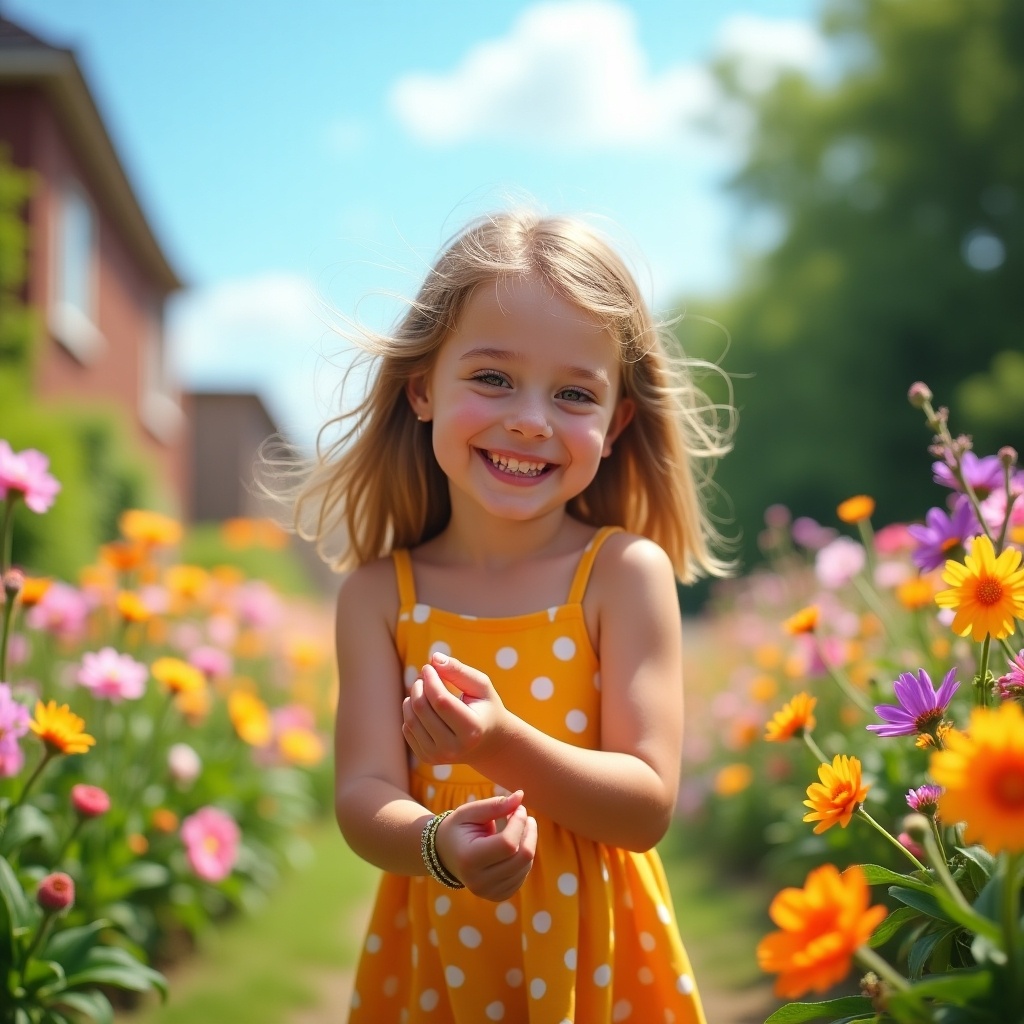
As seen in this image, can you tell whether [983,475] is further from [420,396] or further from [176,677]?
[176,677]

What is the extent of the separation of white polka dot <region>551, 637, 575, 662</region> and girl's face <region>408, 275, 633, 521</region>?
20 cm

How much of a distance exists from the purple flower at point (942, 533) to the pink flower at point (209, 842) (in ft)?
6.61

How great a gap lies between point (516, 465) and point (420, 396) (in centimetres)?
31

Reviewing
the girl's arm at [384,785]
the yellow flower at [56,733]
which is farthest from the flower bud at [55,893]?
the girl's arm at [384,785]

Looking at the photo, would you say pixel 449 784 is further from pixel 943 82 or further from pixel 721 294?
pixel 721 294

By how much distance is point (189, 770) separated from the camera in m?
3.14

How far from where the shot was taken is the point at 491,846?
126cm

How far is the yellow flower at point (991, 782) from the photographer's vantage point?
798 mm

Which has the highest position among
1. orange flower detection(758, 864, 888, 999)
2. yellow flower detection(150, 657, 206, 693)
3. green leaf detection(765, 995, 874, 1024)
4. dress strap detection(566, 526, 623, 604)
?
yellow flower detection(150, 657, 206, 693)

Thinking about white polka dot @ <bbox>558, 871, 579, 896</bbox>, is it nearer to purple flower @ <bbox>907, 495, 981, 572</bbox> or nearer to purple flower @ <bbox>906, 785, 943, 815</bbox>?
purple flower @ <bbox>906, 785, 943, 815</bbox>

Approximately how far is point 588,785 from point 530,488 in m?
0.45

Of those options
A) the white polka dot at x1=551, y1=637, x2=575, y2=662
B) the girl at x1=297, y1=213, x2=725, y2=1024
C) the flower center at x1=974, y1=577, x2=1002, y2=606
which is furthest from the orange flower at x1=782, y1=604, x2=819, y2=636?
the flower center at x1=974, y1=577, x2=1002, y2=606

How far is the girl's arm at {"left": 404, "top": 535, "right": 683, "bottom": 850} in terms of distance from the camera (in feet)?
4.36

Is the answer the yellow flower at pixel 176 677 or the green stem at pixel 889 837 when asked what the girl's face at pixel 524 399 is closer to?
the green stem at pixel 889 837
